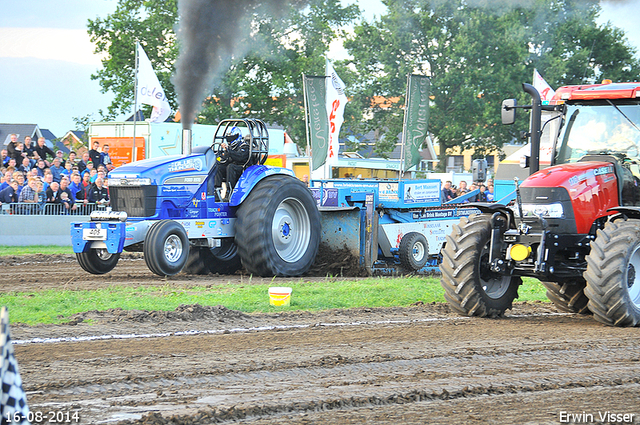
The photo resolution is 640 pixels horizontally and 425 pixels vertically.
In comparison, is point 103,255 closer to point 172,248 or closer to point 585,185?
point 172,248

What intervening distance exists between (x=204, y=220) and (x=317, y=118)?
8194 millimetres

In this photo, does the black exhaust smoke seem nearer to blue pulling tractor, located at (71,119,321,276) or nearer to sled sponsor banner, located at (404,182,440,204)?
blue pulling tractor, located at (71,119,321,276)

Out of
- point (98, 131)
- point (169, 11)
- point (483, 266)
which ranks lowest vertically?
point (483, 266)

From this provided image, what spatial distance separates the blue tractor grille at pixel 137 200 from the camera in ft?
34.9

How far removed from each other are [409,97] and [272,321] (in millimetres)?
10657

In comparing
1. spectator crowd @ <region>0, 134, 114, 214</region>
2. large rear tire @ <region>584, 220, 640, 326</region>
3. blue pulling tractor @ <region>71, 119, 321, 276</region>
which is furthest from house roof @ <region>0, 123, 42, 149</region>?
large rear tire @ <region>584, 220, 640, 326</region>

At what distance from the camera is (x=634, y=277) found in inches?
292

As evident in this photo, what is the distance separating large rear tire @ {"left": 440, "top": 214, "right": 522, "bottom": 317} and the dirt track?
0.60 feet

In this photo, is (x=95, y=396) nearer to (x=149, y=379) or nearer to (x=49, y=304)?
(x=149, y=379)

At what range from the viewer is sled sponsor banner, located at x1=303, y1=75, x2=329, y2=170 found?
18469mm

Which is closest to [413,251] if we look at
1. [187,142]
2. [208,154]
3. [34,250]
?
[208,154]

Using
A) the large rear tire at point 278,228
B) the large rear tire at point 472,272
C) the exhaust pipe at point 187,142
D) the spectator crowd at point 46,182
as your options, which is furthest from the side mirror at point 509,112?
the spectator crowd at point 46,182

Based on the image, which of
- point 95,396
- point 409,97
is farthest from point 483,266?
point 409,97

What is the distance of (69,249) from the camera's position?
15.6 metres
